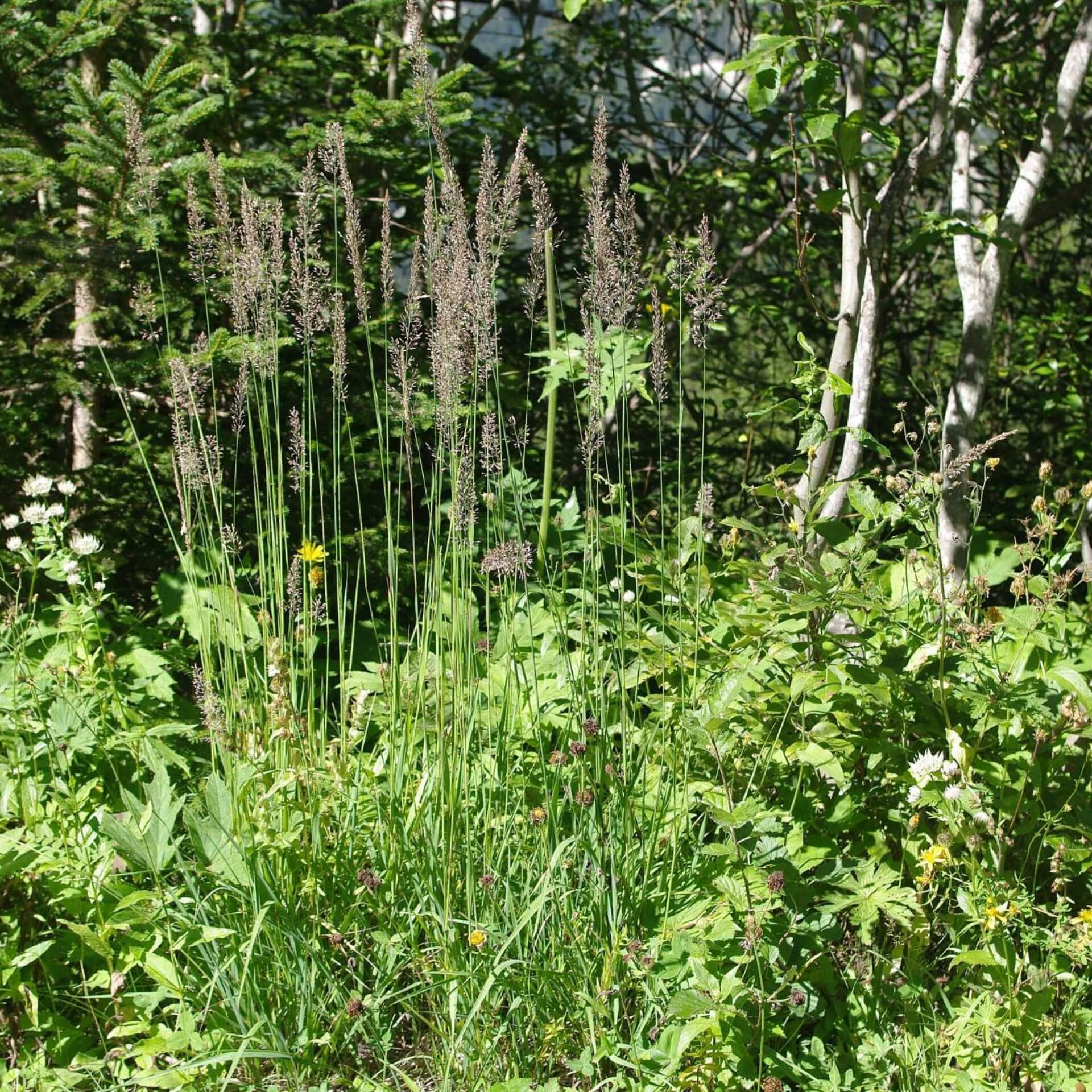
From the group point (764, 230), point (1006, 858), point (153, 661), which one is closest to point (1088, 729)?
point (1006, 858)

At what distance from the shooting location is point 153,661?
255 centimetres

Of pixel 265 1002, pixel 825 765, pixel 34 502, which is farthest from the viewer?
pixel 34 502

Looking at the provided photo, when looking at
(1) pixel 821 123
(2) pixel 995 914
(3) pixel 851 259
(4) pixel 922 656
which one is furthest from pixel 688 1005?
(3) pixel 851 259

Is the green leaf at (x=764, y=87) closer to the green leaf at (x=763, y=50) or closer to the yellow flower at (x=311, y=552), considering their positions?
the green leaf at (x=763, y=50)

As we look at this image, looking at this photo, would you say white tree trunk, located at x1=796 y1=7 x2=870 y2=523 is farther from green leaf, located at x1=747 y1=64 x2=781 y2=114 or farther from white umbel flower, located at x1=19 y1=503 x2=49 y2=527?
white umbel flower, located at x1=19 y1=503 x2=49 y2=527

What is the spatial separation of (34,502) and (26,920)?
121 centimetres

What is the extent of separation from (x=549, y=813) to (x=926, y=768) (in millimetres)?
618

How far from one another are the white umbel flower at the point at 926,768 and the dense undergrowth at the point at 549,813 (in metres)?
0.02

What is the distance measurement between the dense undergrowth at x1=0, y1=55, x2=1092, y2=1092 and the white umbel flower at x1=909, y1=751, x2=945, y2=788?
18 mm

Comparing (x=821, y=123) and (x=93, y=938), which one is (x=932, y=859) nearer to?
(x=93, y=938)

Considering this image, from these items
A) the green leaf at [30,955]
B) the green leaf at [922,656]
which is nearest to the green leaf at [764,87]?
the green leaf at [922,656]

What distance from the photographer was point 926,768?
6.21ft

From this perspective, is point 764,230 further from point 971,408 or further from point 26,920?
point 26,920

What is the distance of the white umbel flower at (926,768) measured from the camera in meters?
1.89
